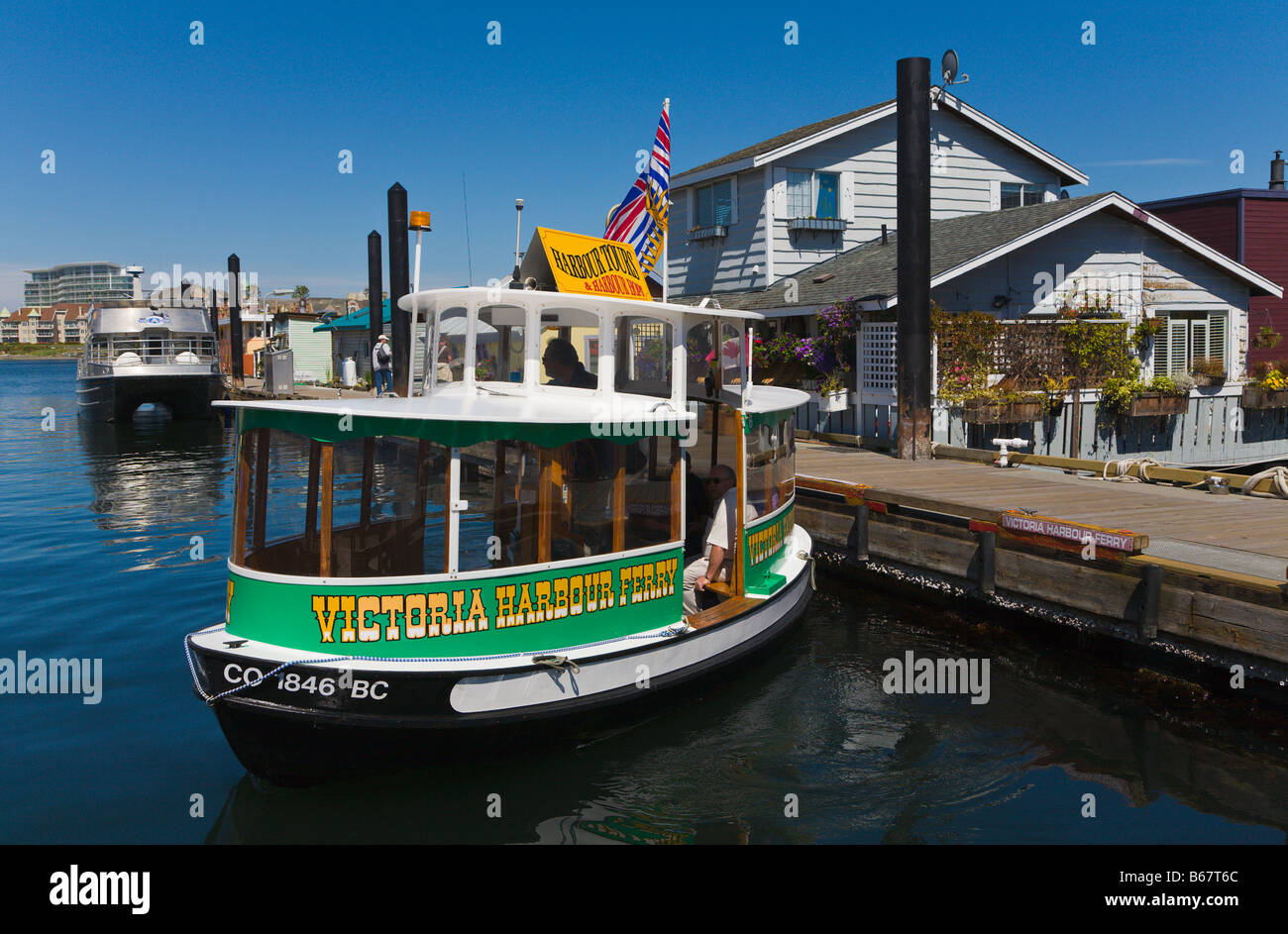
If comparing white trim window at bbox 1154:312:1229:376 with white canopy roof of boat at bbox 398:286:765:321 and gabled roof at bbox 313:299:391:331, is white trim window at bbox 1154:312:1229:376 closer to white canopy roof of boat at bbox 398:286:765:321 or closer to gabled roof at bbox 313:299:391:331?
white canopy roof of boat at bbox 398:286:765:321

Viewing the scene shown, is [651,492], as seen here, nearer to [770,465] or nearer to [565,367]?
[565,367]

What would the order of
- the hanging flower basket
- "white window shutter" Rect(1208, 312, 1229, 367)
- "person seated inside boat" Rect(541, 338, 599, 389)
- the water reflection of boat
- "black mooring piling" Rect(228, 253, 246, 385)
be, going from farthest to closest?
"black mooring piling" Rect(228, 253, 246, 385)
"white window shutter" Rect(1208, 312, 1229, 367)
the water reflection of boat
the hanging flower basket
"person seated inside boat" Rect(541, 338, 599, 389)

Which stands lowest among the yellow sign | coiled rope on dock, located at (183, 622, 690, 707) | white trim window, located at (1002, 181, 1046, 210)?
coiled rope on dock, located at (183, 622, 690, 707)

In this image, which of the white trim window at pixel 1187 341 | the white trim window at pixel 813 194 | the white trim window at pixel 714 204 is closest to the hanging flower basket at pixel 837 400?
the white trim window at pixel 813 194

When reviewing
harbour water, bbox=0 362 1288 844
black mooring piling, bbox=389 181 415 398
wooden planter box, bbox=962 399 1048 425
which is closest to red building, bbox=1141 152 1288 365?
wooden planter box, bbox=962 399 1048 425

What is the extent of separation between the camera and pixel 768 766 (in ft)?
25.9

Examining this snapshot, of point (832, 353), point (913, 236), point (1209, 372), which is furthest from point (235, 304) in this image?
point (1209, 372)

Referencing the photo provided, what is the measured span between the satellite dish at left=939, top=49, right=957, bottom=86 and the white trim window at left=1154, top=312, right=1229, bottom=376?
21.8 ft

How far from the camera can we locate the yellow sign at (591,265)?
8.19m

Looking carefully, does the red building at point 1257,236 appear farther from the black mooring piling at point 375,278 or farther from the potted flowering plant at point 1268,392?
the black mooring piling at point 375,278

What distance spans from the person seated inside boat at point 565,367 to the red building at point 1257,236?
75.0ft

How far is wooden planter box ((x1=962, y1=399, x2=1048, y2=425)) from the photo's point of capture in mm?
16625
